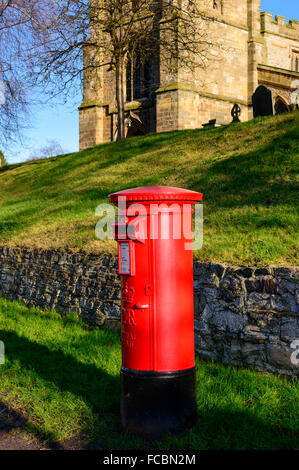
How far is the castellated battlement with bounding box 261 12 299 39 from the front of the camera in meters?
29.1

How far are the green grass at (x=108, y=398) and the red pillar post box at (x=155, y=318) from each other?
182 mm

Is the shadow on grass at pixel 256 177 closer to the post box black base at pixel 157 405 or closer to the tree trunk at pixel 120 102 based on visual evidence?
the post box black base at pixel 157 405

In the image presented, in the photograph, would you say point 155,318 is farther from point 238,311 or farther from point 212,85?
point 212,85

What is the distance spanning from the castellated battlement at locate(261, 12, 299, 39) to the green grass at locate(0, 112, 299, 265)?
1801 cm

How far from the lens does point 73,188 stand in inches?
491

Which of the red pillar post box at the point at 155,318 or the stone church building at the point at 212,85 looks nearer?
the red pillar post box at the point at 155,318


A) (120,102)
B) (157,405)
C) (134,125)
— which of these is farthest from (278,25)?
(157,405)

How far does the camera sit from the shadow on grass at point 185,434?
3.22 meters

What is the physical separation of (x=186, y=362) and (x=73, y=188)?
9.47 metres

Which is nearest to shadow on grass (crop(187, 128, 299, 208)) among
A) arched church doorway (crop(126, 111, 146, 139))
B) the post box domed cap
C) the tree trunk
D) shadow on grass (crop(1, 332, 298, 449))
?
the post box domed cap

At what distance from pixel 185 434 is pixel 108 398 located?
88 centimetres

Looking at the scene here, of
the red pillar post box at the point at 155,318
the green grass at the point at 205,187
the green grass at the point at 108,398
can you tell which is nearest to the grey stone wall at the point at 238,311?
the green grass at the point at 108,398

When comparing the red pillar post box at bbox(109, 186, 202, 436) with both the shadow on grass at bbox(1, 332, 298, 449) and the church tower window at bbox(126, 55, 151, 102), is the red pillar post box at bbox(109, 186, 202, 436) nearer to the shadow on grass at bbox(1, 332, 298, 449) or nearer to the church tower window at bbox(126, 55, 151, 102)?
the shadow on grass at bbox(1, 332, 298, 449)

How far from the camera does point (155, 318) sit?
348 centimetres
